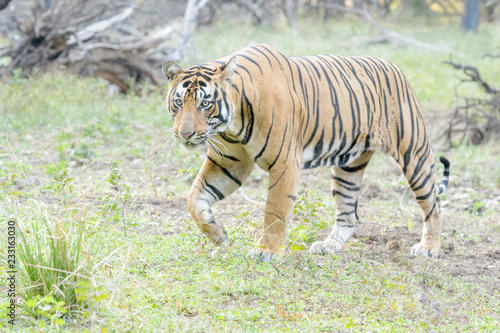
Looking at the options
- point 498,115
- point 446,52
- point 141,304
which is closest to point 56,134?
point 141,304

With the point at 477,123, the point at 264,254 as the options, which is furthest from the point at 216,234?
the point at 477,123

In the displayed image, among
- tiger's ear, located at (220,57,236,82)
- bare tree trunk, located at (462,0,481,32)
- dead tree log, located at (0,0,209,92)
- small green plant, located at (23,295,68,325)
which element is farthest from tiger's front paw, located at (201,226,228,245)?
bare tree trunk, located at (462,0,481,32)

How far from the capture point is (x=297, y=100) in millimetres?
4305

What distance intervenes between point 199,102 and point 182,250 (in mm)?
1104

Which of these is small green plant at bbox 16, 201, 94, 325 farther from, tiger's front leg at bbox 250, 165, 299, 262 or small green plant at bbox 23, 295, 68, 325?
tiger's front leg at bbox 250, 165, 299, 262

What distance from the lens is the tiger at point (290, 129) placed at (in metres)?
3.94

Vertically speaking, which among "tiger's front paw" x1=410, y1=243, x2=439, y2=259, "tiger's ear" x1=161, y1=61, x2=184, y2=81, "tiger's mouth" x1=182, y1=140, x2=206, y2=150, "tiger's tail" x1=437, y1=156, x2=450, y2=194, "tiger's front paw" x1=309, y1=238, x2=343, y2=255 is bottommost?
"tiger's front paw" x1=410, y1=243, x2=439, y2=259

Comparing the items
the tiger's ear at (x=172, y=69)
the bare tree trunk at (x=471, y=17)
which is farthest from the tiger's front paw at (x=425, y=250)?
the bare tree trunk at (x=471, y=17)

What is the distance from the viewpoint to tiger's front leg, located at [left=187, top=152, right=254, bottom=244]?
4.28 m

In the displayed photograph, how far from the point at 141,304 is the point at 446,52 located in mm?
13057

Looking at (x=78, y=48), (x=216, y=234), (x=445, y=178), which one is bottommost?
(x=216, y=234)

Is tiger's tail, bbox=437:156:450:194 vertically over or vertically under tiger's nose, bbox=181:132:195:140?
under

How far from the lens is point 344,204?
5051 millimetres

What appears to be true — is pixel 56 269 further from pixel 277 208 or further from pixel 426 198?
pixel 426 198
